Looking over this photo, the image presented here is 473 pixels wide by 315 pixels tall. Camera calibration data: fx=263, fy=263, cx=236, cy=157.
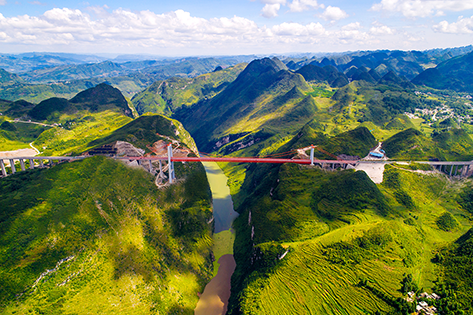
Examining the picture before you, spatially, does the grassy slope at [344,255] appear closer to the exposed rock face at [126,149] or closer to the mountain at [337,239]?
the mountain at [337,239]

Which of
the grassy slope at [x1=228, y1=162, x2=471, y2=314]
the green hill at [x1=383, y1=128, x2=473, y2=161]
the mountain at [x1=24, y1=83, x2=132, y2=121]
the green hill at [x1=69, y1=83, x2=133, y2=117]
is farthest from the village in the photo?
the green hill at [x1=69, y1=83, x2=133, y2=117]

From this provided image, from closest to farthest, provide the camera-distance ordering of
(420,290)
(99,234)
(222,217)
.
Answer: (420,290) < (99,234) < (222,217)

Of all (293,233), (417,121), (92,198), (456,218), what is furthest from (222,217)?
(417,121)

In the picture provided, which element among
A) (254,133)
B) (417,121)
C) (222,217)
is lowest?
(222,217)

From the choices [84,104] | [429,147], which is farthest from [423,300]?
[84,104]

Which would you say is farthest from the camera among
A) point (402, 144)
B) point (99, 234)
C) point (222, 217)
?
point (222, 217)

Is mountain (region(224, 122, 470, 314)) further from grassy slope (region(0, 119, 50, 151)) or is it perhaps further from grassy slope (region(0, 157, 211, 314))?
grassy slope (region(0, 119, 50, 151))

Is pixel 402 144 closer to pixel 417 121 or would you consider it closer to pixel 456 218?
pixel 456 218

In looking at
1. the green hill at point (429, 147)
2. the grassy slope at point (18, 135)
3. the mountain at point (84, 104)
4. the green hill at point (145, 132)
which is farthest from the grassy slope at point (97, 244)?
the mountain at point (84, 104)
